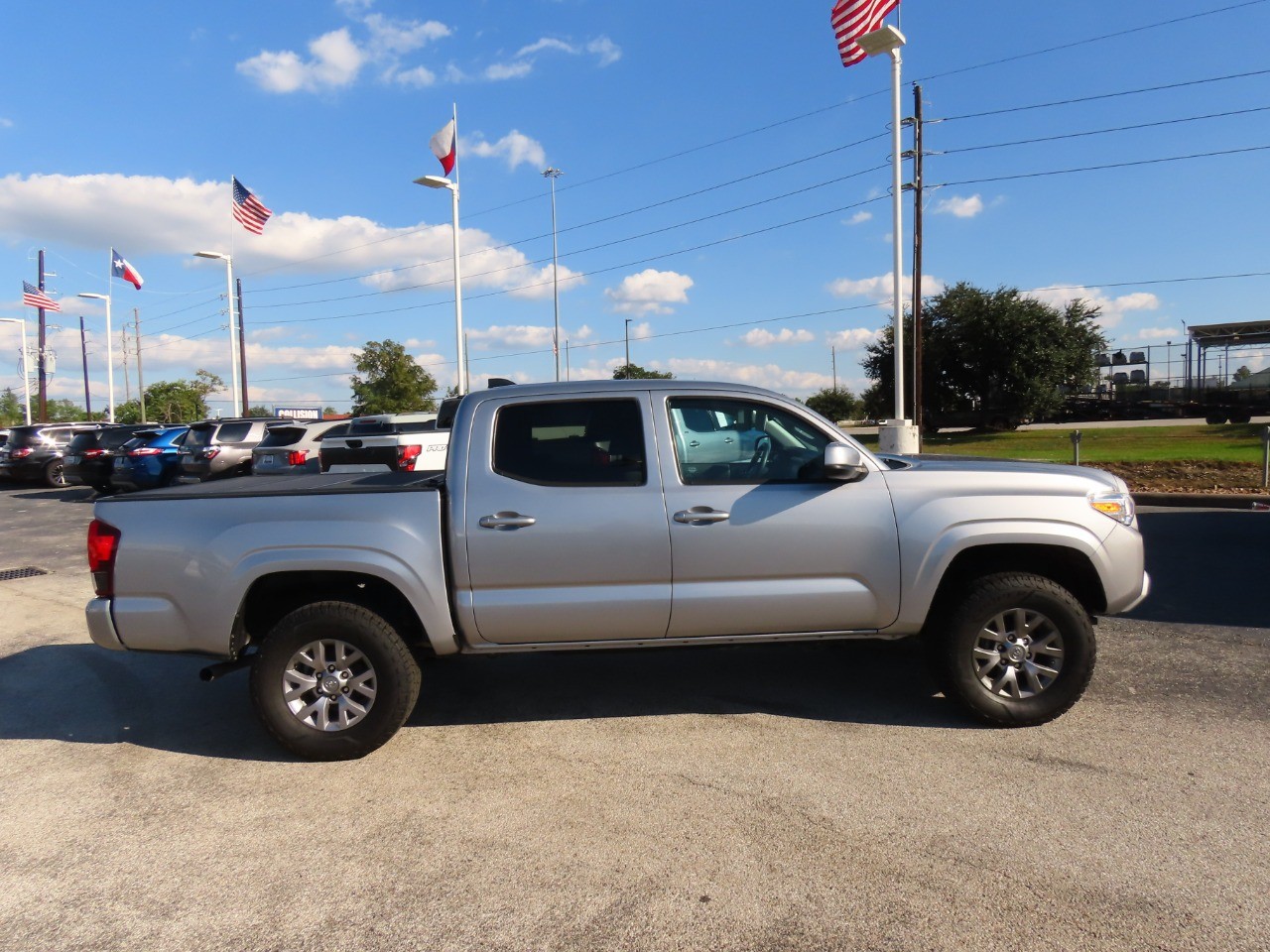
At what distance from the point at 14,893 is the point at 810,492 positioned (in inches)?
146

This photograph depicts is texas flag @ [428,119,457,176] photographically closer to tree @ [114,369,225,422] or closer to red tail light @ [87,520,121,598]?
red tail light @ [87,520,121,598]

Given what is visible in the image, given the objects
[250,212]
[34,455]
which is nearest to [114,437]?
[34,455]

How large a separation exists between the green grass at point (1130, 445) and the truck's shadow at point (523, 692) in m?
10.6

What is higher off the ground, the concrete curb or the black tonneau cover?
the black tonneau cover

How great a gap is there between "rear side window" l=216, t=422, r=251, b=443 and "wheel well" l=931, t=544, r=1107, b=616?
1508 centimetres

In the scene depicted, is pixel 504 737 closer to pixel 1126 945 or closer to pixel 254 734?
pixel 254 734

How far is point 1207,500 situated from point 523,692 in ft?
37.2

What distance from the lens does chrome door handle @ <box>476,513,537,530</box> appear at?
425 cm

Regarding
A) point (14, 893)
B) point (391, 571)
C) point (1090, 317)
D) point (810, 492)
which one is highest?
point (1090, 317)

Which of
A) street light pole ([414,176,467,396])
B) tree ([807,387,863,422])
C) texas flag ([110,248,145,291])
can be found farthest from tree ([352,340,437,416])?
tree ([807,387,863,422])

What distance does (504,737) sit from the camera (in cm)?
457

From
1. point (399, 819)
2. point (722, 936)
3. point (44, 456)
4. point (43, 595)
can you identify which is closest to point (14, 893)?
point (399, 819)

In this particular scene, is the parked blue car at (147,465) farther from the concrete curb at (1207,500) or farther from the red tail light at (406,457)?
the concrete curb at (1207,500)

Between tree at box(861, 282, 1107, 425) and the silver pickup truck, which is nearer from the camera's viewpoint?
the silver pickup truck
